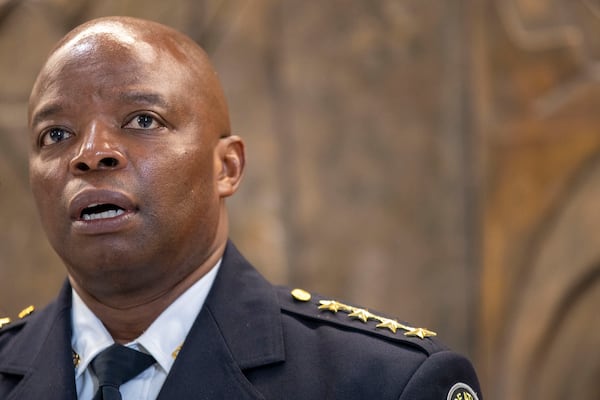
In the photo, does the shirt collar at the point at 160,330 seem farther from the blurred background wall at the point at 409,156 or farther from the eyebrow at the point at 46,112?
the blurred background wall at the point at 409,156

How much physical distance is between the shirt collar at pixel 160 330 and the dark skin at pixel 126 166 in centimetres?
Answer: 2

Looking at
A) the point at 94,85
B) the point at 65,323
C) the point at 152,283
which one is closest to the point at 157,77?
the point at 94,85

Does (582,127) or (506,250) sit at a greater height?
(582,127)

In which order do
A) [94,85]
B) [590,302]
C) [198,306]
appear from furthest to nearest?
[590,302], [198,306], [94,85]

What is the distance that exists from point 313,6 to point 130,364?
184cm

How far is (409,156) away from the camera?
340cm

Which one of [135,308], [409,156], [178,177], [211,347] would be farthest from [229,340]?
[409,156]

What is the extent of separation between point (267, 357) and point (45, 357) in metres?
0.37

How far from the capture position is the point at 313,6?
132 inches

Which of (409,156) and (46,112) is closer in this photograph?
(46,112)

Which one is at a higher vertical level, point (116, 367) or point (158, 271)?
point (158, 271)

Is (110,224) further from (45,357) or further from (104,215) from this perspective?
(45,357)

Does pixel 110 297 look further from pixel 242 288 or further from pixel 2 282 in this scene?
pixel 2 282

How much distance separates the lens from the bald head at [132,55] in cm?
172
